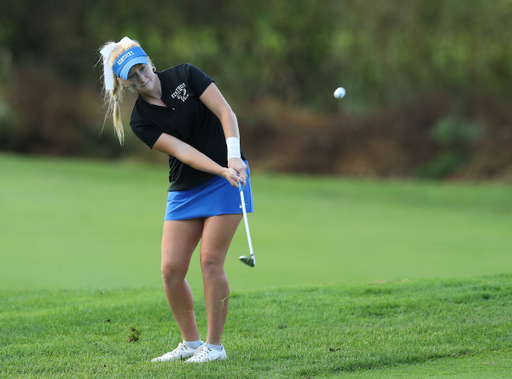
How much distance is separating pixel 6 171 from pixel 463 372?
53.6 ft

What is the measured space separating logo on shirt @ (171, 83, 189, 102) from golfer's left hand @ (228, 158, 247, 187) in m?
0.45

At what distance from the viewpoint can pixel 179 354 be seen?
13.0 feet

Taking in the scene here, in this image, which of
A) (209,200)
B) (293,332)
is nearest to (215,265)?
(209,200)

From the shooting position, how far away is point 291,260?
891 centimetres

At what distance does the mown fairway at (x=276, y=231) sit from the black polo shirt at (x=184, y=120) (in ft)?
5.71

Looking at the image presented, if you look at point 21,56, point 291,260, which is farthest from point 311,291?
point 21,56

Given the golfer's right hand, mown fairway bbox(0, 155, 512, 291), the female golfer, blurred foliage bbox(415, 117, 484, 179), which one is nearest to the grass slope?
the female golfer

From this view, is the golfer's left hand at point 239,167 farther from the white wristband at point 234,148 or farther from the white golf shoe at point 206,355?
the white golf shoe at point 206,355

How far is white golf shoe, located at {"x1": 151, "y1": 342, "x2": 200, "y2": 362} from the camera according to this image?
3.91 m

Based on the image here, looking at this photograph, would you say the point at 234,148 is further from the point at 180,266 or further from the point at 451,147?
the point at 451,147

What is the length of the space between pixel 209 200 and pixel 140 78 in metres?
0.77

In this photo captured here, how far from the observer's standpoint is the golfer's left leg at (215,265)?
3.82 metres

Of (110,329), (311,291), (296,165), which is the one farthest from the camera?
(296,165)

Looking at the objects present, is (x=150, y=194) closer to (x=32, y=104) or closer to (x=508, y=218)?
(x=508, y=218)
